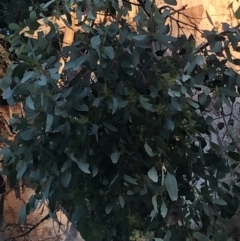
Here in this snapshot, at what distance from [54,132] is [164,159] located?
0.25 m

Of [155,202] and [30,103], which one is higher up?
[30,103]

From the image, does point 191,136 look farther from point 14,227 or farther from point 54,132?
point 14,227

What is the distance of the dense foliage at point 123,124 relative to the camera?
924mm

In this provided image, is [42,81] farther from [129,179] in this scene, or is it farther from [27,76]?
[129,179]

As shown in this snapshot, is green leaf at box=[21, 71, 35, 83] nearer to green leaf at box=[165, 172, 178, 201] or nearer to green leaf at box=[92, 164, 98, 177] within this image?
green leaf at box=[92, 164, 98, 177]

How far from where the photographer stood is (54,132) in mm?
952

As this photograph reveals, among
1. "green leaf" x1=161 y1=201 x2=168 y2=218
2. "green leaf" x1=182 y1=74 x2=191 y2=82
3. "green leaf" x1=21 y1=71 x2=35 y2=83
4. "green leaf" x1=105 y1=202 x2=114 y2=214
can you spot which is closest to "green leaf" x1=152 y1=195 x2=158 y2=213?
"green leaf" x1=161 y1=201 x2=168 y2=218

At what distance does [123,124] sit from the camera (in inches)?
38.8

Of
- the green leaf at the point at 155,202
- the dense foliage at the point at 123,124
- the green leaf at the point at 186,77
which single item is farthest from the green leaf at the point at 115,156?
the green leaf at the point at 186,77

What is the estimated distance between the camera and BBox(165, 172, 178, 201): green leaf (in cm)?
89

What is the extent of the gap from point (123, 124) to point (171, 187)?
0.59ft

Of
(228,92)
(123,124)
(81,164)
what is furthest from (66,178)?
(228,92)

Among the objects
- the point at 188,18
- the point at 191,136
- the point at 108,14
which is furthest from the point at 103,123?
the point at 188,18

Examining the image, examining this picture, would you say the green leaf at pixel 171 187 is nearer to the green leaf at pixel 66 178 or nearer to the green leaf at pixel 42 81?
the green leaf at pixel 66 178
